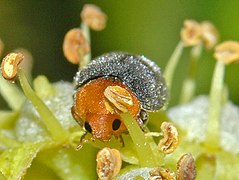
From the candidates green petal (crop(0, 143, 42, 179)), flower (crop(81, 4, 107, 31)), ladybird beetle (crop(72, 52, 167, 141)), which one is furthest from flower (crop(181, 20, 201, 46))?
green petal (crop(0, 143, 42, 179))

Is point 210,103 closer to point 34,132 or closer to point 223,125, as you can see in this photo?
point 223,125

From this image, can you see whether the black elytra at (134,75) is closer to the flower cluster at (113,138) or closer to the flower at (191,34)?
the flower cluster at (113,138)

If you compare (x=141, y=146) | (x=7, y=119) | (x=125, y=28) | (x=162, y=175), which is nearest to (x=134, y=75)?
(x=141, y=146)

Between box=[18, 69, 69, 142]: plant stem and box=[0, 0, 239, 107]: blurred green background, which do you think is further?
box=[0, 0, 239, 107]: blurred green background

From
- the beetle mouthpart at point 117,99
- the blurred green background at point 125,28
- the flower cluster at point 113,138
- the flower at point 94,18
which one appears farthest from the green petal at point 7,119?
the blurred green background at point 125,28

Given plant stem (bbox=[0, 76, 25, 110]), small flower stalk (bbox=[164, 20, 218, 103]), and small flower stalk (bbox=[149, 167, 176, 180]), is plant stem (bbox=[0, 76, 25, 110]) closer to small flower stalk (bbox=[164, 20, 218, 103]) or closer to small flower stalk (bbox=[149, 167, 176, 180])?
small flower stalk (bbox=[164, 20, 218, 103])
